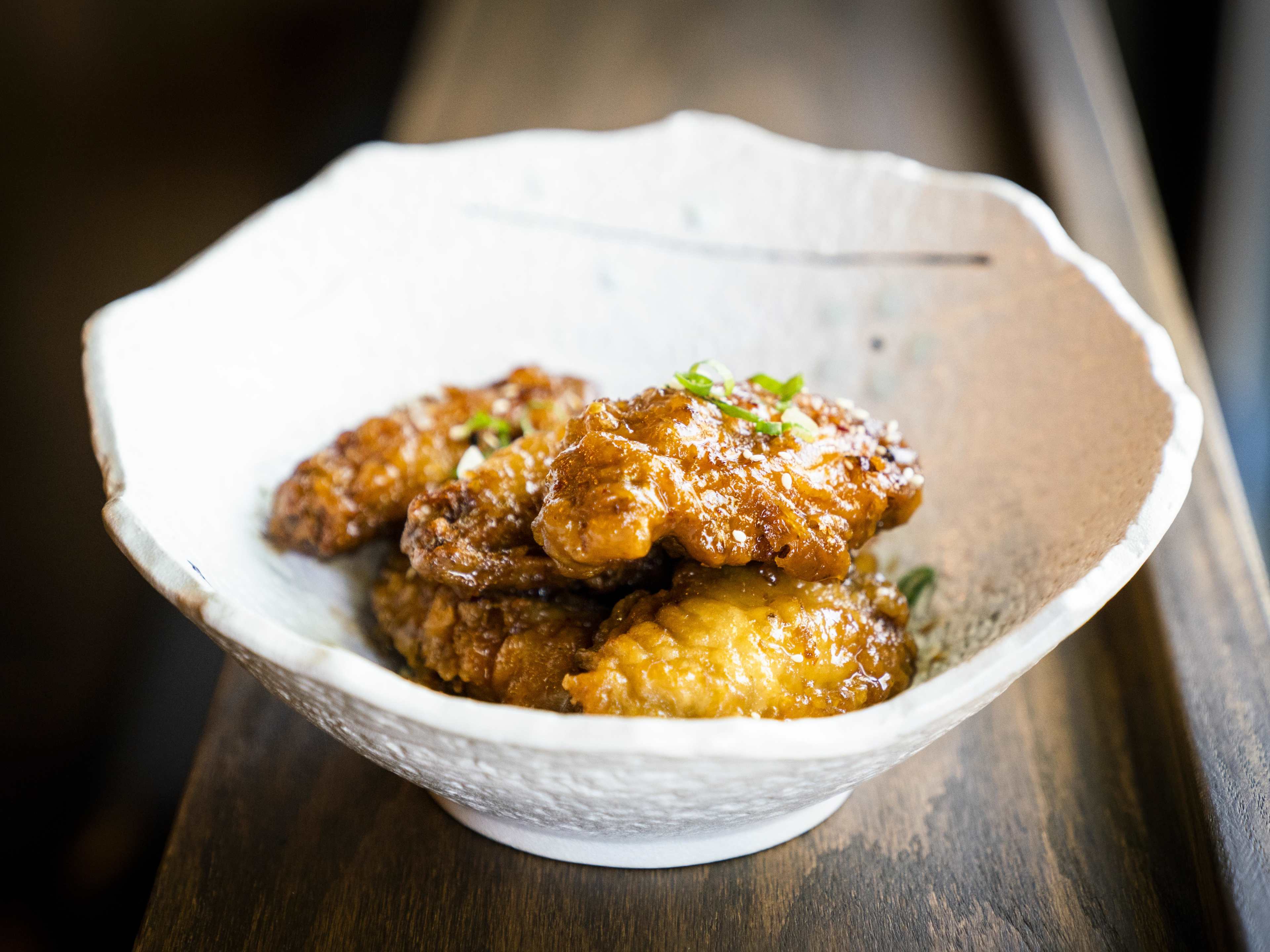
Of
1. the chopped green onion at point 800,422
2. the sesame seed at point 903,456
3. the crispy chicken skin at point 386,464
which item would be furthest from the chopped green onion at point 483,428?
the sesame seed at point 903,456

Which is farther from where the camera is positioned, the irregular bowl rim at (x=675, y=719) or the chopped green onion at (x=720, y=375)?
the chopped green onion at (x=720, y=375)

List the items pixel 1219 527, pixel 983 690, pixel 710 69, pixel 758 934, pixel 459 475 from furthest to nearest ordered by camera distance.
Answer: pixel 710 69 < pixel 1219 527 < pixel 459 475 < pixel 758 934 < pixel 983 690

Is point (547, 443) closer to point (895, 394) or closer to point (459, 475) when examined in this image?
point (459, 475)

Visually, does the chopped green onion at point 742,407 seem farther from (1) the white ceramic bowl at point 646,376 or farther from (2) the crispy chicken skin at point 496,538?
(1) the white ceramic bowl at point 646,376

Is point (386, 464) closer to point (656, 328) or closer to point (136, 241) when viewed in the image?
point (656, 328)

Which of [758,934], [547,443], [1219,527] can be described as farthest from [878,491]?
[1219,527]

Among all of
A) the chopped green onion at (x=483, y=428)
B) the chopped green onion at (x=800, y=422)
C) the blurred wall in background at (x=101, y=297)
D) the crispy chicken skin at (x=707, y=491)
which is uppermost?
the chopped green onion at (x=800, y=422)

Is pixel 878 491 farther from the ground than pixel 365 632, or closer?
farther from the ground
